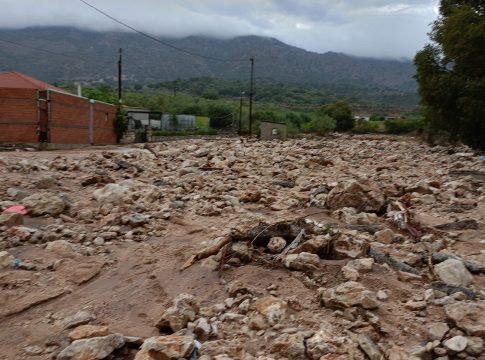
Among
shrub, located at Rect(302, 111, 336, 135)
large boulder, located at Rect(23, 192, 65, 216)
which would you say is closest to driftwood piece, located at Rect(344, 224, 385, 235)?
large boulder, located at Rect(23, 192, 65, 216)

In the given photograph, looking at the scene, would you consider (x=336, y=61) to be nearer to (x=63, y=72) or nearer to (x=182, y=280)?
(x=63, y=72)

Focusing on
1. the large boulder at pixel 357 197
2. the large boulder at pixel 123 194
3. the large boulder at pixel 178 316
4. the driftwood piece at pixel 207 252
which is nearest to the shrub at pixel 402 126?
the large boulder at pixel 357 197

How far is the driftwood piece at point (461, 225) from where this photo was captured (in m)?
5.60

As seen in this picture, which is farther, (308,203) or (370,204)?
(308,203)

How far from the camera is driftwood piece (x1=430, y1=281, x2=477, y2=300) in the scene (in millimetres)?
3345

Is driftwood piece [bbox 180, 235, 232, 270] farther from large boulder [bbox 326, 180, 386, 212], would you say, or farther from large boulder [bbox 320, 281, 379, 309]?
large boulder [bbox 326, 180, 386, 212]

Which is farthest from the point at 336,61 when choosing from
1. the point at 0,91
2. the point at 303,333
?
the point at 303,333

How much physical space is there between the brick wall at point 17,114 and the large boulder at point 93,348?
52.2ft

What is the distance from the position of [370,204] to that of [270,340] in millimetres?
4204

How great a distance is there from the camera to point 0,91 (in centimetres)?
1612

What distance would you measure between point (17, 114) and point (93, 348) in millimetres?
16057

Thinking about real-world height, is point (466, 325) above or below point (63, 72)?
below

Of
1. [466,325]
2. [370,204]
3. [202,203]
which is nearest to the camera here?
[466,325]

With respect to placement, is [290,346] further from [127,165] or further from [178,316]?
[127,165]
